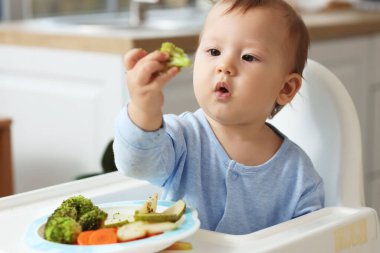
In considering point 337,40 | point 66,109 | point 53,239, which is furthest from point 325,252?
point 337,40

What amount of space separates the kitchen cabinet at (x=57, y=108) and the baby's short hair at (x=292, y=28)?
2.28 ft

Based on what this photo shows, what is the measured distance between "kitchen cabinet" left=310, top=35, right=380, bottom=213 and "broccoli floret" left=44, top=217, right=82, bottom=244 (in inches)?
62.8

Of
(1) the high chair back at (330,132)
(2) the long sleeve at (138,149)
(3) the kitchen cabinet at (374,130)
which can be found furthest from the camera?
(3) the kitchen cabinet at (374,130)

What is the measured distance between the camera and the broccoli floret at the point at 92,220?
2.99 feet

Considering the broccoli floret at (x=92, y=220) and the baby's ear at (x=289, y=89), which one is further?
the baby's ear at (x=289, y=89)

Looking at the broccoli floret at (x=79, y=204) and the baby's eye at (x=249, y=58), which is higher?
the baby's eye at (x=249, y=58)

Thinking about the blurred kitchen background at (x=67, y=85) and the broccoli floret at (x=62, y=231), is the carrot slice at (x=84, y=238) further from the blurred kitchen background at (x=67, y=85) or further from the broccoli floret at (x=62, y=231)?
the blurred kitchen background at (x=67, y=85)

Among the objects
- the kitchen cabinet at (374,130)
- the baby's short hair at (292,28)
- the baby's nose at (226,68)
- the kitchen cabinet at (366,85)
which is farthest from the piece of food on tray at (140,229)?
the kitchen cabinet at (374,130)

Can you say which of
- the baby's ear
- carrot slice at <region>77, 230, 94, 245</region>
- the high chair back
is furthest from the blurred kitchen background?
carrot slice at <region>77, 230, 94, 245</region>

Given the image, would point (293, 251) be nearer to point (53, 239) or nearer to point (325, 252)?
point (325, 252)

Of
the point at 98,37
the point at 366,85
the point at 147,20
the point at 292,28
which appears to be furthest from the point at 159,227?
the point at 366,85

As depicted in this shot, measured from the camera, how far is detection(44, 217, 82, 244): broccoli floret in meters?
0.88

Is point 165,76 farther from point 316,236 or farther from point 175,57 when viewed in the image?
point 316,236

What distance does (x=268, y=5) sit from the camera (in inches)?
43.0
